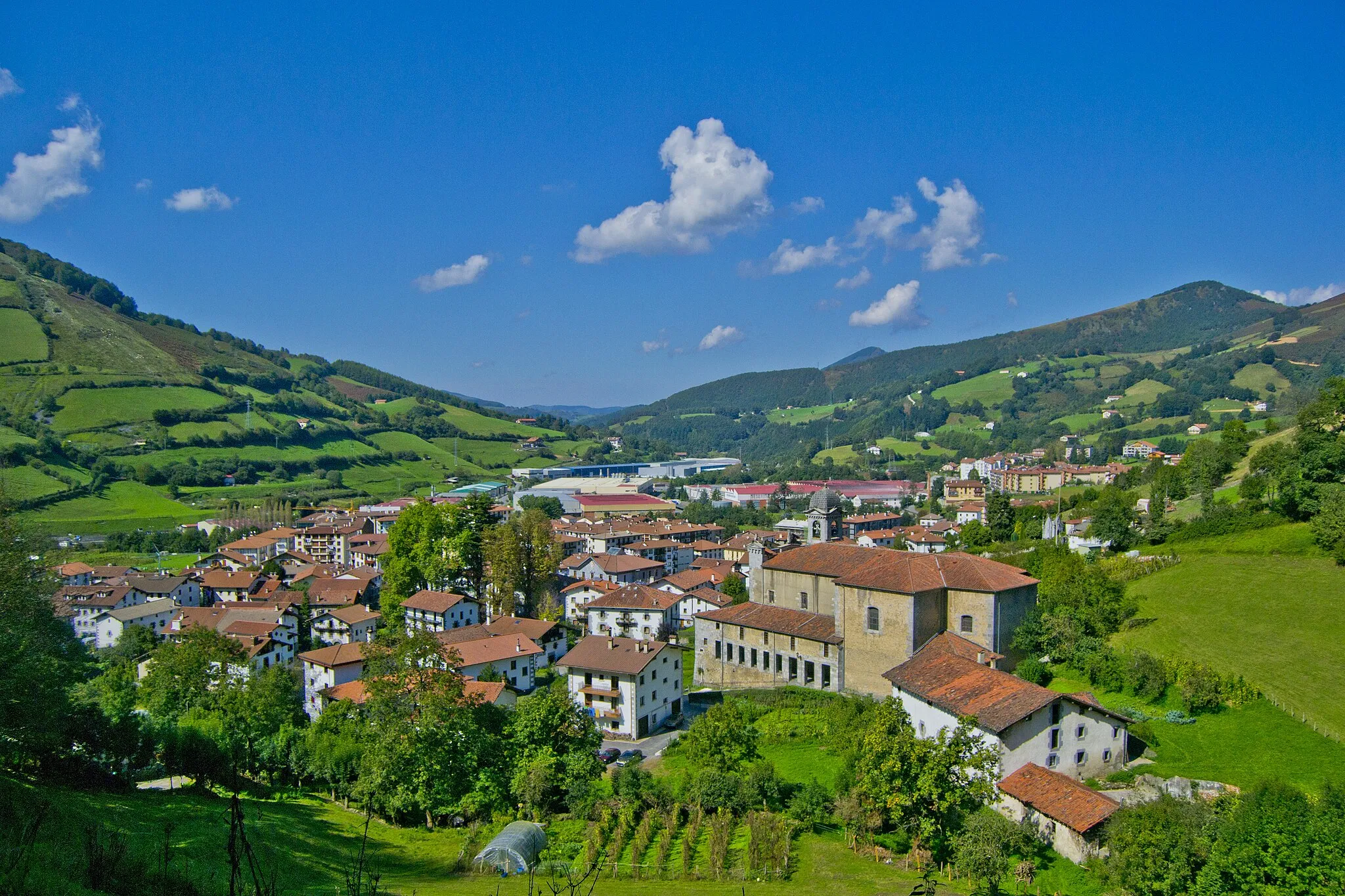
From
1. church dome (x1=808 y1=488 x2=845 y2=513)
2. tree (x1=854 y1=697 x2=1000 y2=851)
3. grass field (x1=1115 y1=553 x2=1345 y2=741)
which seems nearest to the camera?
tree (x1=854 y1=697 x2=1000 y2=851)

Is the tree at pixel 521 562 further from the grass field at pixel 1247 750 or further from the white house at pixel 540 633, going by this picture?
the grass field at pixel 1247 750

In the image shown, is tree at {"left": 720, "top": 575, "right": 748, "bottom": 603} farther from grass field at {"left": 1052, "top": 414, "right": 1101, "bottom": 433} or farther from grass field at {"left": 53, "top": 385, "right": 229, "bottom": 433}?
grass field at {"left": 1052, "top": 414, "right": 1101, "bottom": 433}

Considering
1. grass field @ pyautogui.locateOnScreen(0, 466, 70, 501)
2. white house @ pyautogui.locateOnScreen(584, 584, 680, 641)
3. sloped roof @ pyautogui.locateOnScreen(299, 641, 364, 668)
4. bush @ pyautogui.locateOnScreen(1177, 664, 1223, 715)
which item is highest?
grass field @ pyautogui.locateOnScreen(0, 466, 70, 501)

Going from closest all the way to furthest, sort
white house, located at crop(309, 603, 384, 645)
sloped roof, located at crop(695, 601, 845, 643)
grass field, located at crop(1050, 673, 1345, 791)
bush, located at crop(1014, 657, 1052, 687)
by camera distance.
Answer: grass field, located at crop(1050, 673, 1345, 791) → bush, located at crop(1014, 657, 1052, 687) → sloped roof, located at crop(695, 601, 845, 643) → white house, located at crop(309, 603, 384, 645)

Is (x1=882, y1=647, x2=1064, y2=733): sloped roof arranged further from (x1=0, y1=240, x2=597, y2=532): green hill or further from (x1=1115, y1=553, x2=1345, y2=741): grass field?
(x1=0, y1=240, x2=597, y2=532): green hill

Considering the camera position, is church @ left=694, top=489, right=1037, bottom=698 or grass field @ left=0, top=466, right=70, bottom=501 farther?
grass field @ left=0, top=466, right=70, bottom=501

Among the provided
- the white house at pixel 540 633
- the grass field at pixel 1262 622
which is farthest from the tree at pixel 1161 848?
the white house at pixel 540 633

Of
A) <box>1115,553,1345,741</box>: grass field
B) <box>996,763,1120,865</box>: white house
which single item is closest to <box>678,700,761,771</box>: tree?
<box>996,763,1120,865</box>: white house

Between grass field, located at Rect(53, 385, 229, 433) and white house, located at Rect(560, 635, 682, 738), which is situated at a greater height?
grass field, located at Rect(53, 385, 229, 433)
